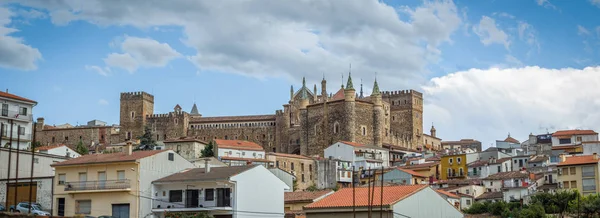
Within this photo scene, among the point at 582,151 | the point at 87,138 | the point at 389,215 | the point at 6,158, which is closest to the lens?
the point at 389,215

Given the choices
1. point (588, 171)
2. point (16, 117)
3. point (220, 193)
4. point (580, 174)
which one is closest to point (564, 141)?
point (580, 174)

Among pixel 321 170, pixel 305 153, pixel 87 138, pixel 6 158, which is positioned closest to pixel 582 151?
pixel 321 170

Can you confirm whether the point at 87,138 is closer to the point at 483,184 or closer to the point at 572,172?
the point at 483,184

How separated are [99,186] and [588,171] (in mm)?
39144

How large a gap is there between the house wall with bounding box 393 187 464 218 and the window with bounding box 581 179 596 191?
24.3m

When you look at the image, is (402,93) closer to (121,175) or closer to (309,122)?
(309,122)

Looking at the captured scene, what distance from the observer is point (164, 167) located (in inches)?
1794

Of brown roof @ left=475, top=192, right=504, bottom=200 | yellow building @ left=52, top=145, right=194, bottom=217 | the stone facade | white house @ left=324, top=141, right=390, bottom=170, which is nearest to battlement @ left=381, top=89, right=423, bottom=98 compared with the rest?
the stone facade

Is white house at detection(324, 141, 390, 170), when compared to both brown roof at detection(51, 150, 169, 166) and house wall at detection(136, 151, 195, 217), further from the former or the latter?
brown roof at detection(51, 150, 169, 166)

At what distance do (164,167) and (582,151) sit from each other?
5312cm

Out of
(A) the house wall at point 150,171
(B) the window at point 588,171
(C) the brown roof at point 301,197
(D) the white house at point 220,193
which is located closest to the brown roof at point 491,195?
(B) the window at point 588,171

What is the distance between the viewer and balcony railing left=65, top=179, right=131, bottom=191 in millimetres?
43250

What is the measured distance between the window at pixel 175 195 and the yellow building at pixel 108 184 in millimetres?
1029

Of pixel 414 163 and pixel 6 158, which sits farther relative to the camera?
pixel 414 163
